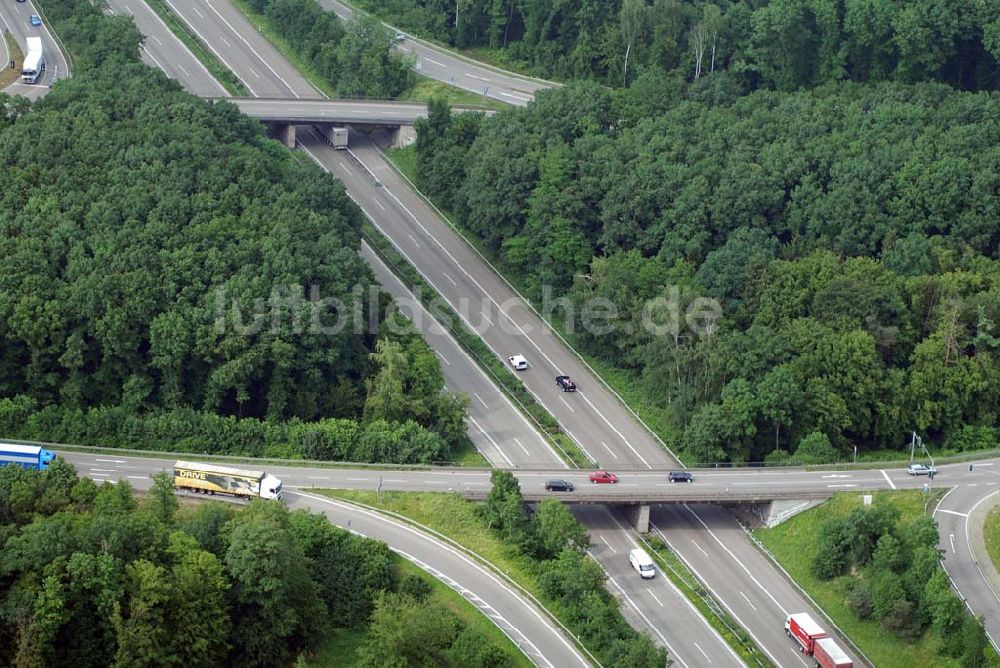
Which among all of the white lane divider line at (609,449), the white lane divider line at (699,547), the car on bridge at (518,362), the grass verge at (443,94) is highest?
the grass verge at (443,94)

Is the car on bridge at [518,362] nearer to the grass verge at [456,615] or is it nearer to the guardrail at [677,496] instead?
the guardrail at [677,496]

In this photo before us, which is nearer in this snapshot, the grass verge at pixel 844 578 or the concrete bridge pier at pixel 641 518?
the grass verge at pixel 844 578

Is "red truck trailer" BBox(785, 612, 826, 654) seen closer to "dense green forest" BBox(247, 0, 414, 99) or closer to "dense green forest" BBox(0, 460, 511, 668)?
"dense green forest" BBox(0, 460, 511, 668)

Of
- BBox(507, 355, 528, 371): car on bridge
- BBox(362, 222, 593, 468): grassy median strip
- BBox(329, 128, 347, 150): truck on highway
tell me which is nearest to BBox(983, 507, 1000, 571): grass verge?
BBox(362, 222, 593, 468): grassy median strip

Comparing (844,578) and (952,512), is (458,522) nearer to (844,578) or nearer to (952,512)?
(844,578)

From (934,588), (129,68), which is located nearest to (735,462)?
(934,588)

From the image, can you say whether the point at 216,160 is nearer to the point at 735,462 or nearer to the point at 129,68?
the point at 129,68

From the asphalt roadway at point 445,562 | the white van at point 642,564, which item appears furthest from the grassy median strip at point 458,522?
the white van at point 642,564
